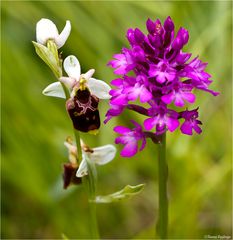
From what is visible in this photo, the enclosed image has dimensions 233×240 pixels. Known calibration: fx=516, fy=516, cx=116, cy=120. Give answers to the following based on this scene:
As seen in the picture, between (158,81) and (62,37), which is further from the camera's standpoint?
(62,37)

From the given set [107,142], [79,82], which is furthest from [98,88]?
[107,142]

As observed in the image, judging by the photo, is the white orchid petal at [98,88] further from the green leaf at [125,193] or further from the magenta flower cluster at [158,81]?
the green leaf at [125,193]

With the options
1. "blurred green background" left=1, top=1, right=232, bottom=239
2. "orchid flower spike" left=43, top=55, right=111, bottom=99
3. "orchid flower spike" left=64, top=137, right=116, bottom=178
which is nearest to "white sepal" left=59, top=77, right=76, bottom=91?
"orchid flower spike" left=43, top=55, right=111, bottom=99

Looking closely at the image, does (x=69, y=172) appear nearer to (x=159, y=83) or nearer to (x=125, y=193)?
(x=125, y=193)

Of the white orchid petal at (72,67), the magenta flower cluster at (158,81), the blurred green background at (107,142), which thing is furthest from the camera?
the blurred green background at (107,142)

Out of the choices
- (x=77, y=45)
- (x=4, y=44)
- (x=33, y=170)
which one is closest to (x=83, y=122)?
(x=33, y=170)

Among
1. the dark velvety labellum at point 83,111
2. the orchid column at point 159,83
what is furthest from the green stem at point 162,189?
the dark velvety labellum at point 83,111
